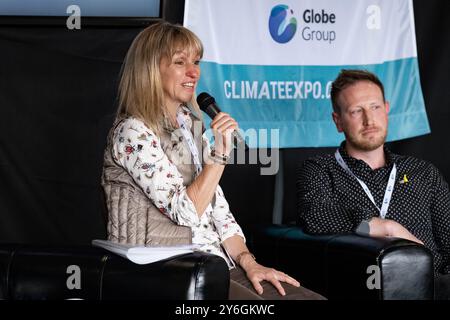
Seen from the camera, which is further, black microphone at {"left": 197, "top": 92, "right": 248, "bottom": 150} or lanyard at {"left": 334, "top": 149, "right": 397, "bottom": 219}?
lanyard at {"left": 334, "top": 149, "right": 397, "bottom": 219}

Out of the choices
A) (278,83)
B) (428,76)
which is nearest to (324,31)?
(278,83)

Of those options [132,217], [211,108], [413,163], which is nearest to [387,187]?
[413,163]

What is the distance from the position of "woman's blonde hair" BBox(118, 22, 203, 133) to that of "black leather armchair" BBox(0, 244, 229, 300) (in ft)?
1.99

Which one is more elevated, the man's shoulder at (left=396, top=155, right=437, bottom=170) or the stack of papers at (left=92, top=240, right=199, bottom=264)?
the man's shoulder at (left=396, top=155, right=437, bottom=170)

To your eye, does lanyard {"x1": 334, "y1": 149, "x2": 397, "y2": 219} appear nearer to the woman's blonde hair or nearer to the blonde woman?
the blonde woman

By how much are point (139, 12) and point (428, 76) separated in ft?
5.30

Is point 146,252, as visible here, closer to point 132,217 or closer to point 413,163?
point 132,217

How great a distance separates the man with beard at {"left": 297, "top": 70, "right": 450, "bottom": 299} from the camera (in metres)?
3.13

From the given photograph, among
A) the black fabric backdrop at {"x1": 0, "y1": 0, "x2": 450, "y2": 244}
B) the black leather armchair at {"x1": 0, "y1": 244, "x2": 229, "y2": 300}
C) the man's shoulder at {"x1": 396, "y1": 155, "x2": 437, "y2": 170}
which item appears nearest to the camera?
the black leather armchair at {"x1": 0, "y1": 244, "x2": 229, "y2": 300}

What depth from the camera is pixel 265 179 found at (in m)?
4.12

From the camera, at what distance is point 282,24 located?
12.6 feet

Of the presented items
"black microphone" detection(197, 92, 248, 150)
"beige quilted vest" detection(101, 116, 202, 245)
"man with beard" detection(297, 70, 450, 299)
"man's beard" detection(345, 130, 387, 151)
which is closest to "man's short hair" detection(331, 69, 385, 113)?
"man with beard" detection(297, 70, 450, 299)

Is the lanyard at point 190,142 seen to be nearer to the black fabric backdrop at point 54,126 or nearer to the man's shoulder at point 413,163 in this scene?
the man's shoulder at point 413,163

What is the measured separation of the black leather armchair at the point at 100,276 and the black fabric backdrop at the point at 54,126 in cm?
176
